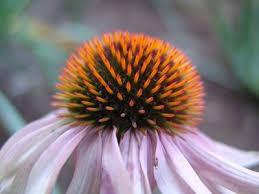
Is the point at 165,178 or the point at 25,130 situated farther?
the point at 25,130

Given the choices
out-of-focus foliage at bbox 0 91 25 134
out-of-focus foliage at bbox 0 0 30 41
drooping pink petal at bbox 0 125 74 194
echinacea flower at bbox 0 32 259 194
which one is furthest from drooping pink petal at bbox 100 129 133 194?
out-of-focus foliage at bbox 0 0 30 41

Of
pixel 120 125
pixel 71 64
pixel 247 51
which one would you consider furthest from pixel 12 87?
pixel 120 125

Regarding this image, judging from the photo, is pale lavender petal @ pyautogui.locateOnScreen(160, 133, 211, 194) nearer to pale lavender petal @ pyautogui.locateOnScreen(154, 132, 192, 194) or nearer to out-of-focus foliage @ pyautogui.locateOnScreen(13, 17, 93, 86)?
pale lavender petal @ pyautogui.locateOnScreen(154, 132, 192, 194)

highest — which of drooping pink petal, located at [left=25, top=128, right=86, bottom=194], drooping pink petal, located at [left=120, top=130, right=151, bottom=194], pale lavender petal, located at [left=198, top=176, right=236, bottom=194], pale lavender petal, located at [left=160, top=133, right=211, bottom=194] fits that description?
drooping pink petal, located at [left=25, top=128, right=86, bottom=194]

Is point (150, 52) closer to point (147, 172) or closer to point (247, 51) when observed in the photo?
point (147, 172)

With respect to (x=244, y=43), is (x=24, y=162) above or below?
above

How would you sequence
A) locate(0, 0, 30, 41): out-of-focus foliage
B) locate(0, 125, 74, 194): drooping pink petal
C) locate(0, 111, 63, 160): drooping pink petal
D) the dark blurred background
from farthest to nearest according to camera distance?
the dark blurred background < locate(0, 0, 30, 41): out-of-focus foliage < locate(0, 111, 63, 160): drooping pink petal < locate(0, 125, 74, 194): drooping pink petal

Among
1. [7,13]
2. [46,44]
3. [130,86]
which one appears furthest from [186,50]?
[130,86]

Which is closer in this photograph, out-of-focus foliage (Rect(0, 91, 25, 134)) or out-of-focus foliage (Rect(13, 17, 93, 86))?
out-of-focus foliage (Rect(0, 91, 25, 134))

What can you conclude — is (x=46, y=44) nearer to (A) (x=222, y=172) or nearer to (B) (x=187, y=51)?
(B) (x=187, y=51)
